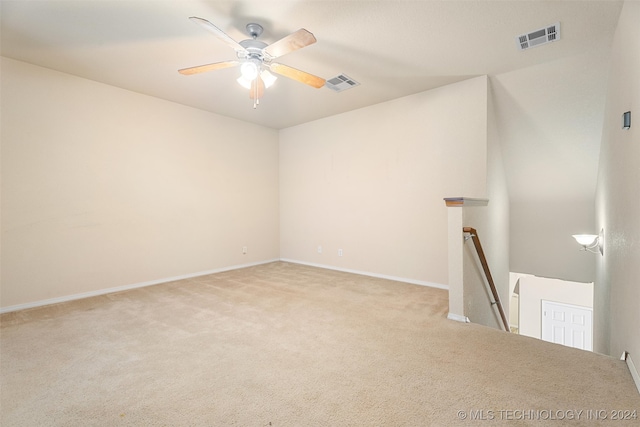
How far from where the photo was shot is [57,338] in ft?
8.68

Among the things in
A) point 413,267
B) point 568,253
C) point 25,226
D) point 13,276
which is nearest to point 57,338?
point 13,276

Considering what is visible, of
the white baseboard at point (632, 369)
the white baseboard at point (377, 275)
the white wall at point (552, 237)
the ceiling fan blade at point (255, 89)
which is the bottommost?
the white baseboard at point (377, 275)

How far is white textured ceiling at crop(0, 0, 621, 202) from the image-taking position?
2.48 m

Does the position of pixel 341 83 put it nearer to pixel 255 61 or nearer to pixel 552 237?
pixel 255 61

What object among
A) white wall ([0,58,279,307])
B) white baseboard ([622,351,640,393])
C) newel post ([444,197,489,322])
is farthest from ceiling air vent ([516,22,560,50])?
white wall ([0,58,279,307])

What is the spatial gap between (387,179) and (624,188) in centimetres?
277

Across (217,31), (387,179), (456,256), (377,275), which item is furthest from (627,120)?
(377,275)

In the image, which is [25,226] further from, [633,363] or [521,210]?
[521,210]

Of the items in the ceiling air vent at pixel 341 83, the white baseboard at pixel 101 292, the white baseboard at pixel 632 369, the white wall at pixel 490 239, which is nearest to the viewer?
the white baseboard at pixel 632 369

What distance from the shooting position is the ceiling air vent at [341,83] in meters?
3.83

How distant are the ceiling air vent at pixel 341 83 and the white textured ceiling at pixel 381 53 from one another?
5.6 inches

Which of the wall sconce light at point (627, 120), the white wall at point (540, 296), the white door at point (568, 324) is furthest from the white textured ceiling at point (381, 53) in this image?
the white door at point (568, 324)

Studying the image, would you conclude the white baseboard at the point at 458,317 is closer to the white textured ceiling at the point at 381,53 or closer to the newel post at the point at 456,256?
the newel post at the point at 456,256

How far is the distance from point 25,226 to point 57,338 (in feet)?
5.32
